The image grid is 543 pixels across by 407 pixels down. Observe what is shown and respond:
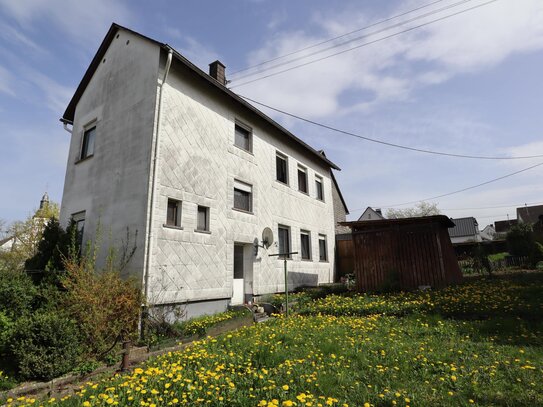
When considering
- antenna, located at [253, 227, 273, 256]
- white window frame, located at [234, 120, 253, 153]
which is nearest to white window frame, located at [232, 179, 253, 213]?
antenna, located at [253, 227, 273, 256]

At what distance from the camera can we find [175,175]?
31.9ft

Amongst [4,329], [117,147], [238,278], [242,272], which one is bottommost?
[4,329]

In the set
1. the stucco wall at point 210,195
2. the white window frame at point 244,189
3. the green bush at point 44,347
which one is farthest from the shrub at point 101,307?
the white window frame at point 244,189

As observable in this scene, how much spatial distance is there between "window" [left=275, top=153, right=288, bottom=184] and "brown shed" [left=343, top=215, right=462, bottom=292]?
13.2ft

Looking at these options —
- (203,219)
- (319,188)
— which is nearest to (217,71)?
(203,219)

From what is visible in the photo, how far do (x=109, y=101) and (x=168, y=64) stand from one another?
3154mm

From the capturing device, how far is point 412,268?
12.2 metres

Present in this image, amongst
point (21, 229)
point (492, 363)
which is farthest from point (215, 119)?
point (21, 229)

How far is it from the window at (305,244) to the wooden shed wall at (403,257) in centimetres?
338

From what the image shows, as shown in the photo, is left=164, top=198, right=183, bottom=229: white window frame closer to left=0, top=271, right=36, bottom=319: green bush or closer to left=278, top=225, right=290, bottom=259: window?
left=0, top=271, right=36, bottom=319: green bush

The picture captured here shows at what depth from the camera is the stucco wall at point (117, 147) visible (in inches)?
367

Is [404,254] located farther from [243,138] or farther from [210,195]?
[243,138]

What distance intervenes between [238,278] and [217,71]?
8410 millimetres

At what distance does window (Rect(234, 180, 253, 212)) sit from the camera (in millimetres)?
12368
